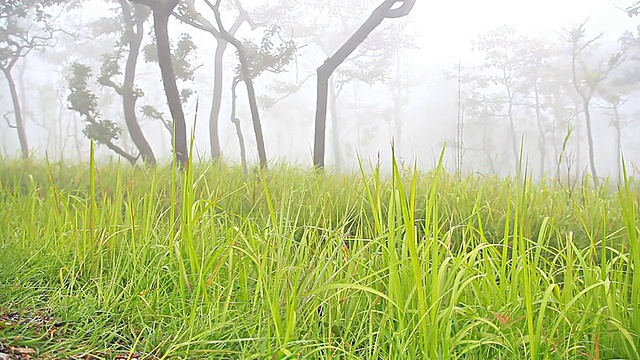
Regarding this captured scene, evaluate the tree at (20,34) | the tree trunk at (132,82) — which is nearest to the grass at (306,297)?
the tree trunk at (132,82)

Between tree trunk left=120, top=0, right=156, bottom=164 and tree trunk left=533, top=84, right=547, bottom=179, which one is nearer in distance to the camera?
tree trunk left=533, top=84, right=547, bottom=179

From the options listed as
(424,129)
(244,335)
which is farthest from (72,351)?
(424,129)

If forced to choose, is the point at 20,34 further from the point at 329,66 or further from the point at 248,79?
the point at 329,66

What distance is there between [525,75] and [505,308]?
134 centimetres

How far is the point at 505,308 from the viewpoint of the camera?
2.60 ft

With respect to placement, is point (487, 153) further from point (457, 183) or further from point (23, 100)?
point (23, 100)

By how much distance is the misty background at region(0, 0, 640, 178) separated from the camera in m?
1.81

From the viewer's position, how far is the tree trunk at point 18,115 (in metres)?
2.05

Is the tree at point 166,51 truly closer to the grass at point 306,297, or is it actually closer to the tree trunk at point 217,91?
the tree trunk at point 217,91

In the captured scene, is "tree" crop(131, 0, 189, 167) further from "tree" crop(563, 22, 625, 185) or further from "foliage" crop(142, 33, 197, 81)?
"tree" crop(563, 22, 625, 185)

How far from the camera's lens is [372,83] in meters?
1.96

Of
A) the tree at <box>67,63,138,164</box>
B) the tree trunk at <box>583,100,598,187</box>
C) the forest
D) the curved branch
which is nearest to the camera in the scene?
the forest

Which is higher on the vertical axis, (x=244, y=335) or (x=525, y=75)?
(x=525, y=75)

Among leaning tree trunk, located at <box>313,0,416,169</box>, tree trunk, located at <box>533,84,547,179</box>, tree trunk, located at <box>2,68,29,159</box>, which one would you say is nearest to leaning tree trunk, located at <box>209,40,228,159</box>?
leaning tree trunk, located at <box>313,0,416,169</box>
